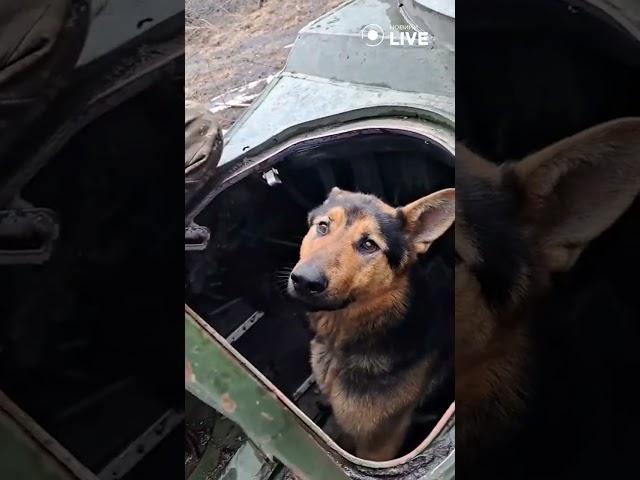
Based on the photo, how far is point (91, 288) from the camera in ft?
6.65

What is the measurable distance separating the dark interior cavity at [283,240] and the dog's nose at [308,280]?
0.04 metres

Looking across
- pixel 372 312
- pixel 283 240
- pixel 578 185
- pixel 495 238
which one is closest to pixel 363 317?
pixel 372 312

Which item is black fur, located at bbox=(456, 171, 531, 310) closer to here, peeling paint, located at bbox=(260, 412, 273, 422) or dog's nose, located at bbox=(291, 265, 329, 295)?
dog's nose, located at bbox=(291, 265, 329, 295)

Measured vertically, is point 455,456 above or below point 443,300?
below

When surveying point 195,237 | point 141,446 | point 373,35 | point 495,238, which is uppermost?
point 373,35

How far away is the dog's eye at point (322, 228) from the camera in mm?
1998

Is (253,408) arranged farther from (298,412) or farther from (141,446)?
(141,446)

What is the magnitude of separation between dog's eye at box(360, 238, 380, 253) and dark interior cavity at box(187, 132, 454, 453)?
140mm

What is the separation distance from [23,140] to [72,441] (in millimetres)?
819

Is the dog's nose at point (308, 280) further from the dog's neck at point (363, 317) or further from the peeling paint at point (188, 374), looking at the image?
the peeling paint at point (188, 374)

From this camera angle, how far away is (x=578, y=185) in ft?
6.72

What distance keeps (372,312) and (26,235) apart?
3.10 feet

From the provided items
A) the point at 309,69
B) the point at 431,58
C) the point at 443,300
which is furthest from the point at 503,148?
the point at 309,69

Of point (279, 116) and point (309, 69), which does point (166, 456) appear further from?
point (309, 69)
